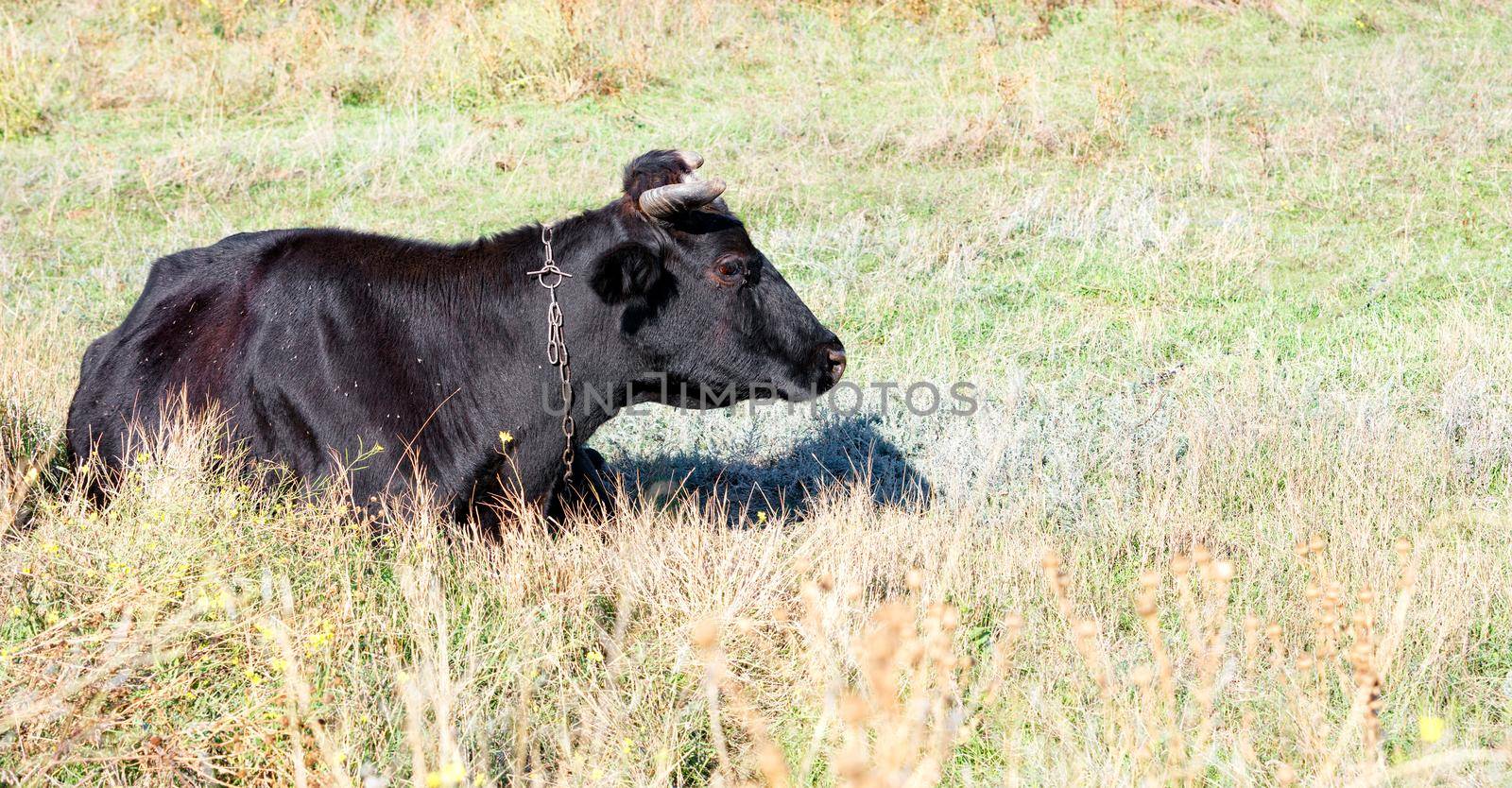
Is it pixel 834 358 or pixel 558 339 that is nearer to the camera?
pixel 558 339

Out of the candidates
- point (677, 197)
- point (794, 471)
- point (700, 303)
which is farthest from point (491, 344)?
point (794, 471)

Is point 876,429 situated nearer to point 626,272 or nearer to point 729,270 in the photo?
point 729,270

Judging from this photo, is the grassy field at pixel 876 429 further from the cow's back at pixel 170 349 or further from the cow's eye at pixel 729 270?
the cow's eye at pixel 729 270

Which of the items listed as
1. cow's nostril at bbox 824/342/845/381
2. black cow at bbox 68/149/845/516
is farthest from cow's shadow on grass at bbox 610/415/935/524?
black cow at bbox 68/149/845/516

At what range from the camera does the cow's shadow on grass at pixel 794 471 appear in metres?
6.66

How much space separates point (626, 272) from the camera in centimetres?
506

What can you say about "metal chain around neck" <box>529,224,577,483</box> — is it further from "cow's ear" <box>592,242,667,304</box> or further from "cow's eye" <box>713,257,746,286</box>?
"cow's eye" <box>713,257,746,286</box>

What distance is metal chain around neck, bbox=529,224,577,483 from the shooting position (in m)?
5.19

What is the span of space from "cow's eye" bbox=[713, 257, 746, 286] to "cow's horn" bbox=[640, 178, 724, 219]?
0.84ft

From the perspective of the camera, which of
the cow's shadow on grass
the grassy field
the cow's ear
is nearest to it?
the grassy field

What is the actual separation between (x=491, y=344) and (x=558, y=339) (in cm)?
32

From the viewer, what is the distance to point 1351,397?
7020 millimetres

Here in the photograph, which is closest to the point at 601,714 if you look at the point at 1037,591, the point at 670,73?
the point at 1037,591

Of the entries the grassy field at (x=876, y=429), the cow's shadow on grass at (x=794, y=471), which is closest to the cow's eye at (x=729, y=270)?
the grassy field at (x=876, y=429)
